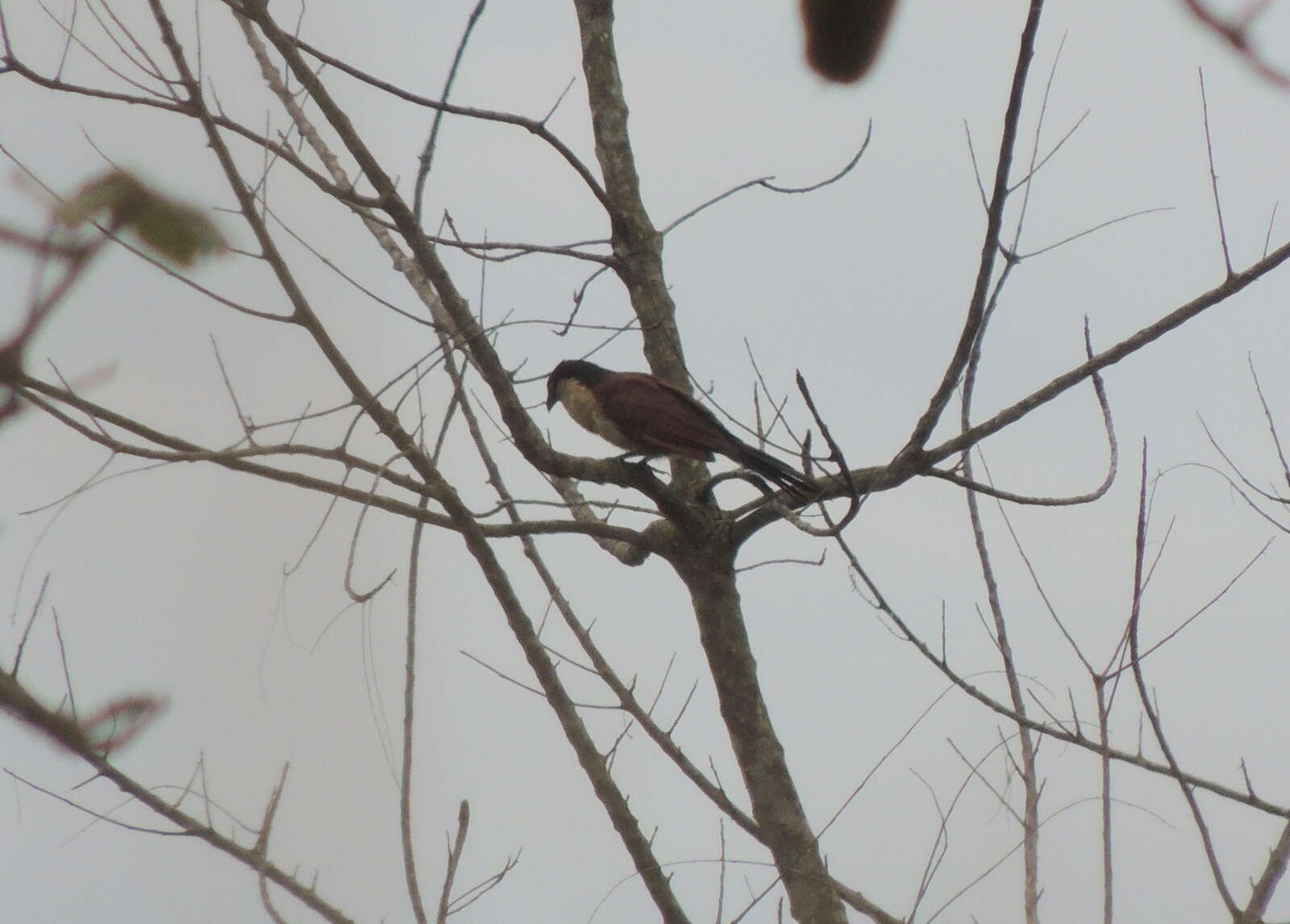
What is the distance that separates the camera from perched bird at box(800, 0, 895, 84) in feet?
3.20

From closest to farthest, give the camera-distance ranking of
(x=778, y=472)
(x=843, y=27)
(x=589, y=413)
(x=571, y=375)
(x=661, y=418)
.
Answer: (x=843, y=27) → (x=778, y=472) → (x=661, y=418) → (x=589, y=413) → (x=571, y=375)

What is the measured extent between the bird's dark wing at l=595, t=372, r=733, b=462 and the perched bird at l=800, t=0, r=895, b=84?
2535mm

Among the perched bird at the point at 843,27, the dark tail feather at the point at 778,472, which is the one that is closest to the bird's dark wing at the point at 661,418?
the dark tail feather at the point at 778,472

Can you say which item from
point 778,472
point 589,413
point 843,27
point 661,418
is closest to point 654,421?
point 661,418

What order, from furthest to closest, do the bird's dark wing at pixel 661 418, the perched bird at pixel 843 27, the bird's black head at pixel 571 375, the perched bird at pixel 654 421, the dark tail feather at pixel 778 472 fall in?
the bird's black head at pixel 571 375
the bird's dark wing at pixel 661 418
the perched bird at pixel 654 421
the dark tail feather at pixel 778 472
the perched bird at pixel 843 27

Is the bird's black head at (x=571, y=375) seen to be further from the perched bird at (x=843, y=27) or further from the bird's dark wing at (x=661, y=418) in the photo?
the perched bird at (x=843, y=27)

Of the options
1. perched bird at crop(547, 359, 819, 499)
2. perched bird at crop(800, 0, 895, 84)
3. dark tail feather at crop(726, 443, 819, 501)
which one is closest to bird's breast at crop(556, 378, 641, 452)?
perched bird at crop(547, 359, 819, 499)

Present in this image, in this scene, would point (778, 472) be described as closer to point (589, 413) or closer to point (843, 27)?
point (589, 413)

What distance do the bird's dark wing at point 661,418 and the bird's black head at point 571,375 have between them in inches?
16.1

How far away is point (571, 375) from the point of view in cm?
495

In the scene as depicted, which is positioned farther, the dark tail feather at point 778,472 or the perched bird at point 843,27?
the dark tail feather at point 778,472

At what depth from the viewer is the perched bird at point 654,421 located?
3.19 metres

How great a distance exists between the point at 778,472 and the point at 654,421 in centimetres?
90

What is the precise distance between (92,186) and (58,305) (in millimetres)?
69
